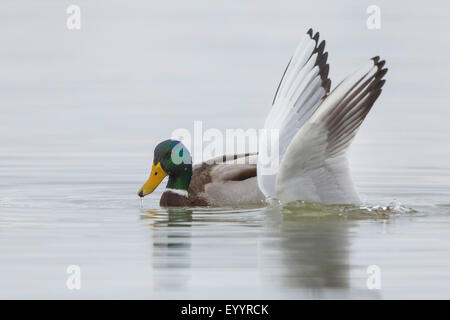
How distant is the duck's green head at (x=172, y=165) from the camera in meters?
12.6

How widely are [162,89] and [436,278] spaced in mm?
14155

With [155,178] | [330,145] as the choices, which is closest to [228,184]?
[155,178]

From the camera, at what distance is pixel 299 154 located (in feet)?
34.7

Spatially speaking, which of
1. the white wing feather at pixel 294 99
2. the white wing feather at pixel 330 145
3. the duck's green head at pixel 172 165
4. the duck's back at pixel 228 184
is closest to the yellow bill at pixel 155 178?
the duck's green head at pixel 172 165

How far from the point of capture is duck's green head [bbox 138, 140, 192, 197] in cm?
1263

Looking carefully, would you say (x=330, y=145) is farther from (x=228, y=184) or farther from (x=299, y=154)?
(x=228, y=184)

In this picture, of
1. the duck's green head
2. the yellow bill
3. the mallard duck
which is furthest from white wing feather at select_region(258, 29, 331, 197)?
the yellow bill

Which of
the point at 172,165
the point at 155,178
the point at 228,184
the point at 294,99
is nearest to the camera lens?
the point at 294,99

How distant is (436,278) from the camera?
8.05 metres

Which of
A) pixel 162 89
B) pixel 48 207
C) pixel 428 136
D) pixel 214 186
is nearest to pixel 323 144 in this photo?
pixel 214 186

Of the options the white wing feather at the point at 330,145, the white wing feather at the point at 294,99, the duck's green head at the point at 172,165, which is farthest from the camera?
the duck's green head at the point at 172,165

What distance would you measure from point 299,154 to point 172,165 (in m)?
2.53

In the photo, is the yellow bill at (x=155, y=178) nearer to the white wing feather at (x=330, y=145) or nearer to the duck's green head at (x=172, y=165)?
the duck's green head at (x=172, y=165)

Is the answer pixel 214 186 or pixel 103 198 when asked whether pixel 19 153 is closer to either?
pixel 103 198
